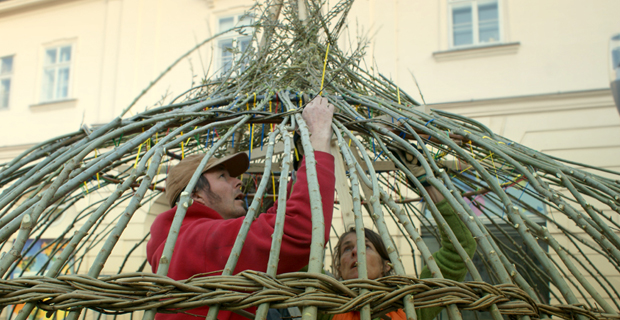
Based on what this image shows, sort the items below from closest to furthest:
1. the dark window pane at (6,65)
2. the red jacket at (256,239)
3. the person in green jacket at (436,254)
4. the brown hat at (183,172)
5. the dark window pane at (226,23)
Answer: the red jacket at (256,239), the person in green jacket at (436,254), the brown hat at (183,172), the dark window pane at (226,23), the dark window pane at (6,65)

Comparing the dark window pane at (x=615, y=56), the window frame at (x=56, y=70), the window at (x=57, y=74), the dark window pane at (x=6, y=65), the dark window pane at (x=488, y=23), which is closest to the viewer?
the dark window pane at (x=615, y=56)

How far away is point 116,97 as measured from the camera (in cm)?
635

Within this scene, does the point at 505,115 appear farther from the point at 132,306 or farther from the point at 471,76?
the point at 132,306

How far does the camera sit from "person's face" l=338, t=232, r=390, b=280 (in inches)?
67.9

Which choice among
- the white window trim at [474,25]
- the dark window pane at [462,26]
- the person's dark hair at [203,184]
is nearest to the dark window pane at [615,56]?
the person's dark hair at [203,184]

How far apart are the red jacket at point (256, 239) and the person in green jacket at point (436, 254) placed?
0.46 metres

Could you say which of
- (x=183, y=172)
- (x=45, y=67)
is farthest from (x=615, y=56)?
(x=45, y=67)

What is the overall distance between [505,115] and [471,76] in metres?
0.61

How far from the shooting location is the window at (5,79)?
7098mm

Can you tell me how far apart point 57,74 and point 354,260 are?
697 cm

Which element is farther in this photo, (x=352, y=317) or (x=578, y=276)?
(x=352, y=317)

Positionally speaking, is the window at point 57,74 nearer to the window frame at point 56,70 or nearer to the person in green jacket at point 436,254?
the window frame at point 56,70

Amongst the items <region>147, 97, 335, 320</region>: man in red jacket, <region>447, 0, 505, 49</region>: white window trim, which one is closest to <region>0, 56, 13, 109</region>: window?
<region>447, 0, 505, 49</region>: white window trim

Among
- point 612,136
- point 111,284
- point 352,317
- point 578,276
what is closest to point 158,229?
point 111,284
